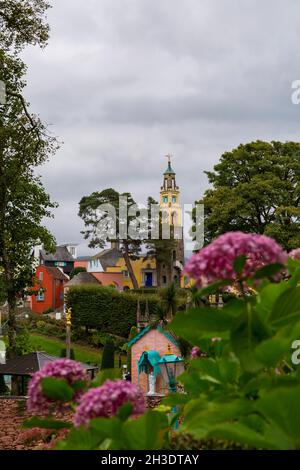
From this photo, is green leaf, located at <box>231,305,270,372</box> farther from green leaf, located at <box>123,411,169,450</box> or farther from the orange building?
the orange building

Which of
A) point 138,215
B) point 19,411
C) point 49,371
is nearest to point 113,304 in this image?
point 138,215

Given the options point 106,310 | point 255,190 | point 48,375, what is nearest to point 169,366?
point 255,190

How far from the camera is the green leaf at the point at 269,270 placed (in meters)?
1.62

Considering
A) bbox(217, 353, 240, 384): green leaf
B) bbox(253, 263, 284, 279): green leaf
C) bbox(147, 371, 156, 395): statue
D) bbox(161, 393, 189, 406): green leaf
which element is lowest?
bbox(147, 371, 156, 395): statue

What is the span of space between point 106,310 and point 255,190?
13870 mm

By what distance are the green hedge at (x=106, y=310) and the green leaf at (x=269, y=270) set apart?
124ft

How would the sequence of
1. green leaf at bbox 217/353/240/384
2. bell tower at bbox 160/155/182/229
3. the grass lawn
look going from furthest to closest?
1. bell tower at bbox 160/155/182/229
2. the grass lawn
3. green leaf at bbox 217/353/240/384

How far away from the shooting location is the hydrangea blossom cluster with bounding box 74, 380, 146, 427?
1.62m

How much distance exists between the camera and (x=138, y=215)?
155 ft

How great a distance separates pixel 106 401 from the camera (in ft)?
5.36

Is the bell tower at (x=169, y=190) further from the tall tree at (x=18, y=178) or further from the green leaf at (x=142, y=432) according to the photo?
the green leaf at (x=142, y=432)

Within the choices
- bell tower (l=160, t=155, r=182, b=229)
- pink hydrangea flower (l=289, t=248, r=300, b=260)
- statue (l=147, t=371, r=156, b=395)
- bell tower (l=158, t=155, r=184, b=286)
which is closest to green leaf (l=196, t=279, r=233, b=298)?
pink hydrangea flower (l=289, t=248, r=300, b=260)

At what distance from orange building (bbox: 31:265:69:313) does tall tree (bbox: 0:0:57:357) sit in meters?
32.6

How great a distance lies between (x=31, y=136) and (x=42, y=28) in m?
3.34
